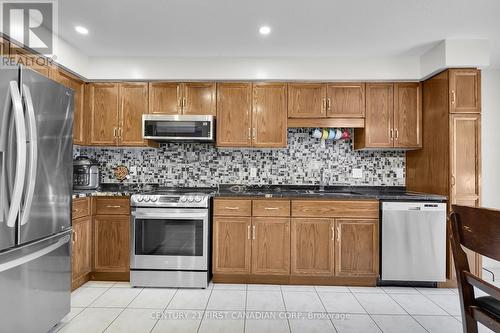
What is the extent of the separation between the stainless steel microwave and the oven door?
848mm

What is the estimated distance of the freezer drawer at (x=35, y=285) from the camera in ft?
5.46

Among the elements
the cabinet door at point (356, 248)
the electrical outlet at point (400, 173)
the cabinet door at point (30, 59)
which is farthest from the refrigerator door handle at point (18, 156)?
the electrical outlet at point (400, 173)

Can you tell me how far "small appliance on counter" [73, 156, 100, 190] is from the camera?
11.1ft

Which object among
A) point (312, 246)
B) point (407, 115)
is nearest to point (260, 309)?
point (312, 246)

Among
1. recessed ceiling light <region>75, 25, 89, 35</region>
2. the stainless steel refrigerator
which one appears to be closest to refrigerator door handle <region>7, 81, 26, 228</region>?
the stainless steel refrigerator

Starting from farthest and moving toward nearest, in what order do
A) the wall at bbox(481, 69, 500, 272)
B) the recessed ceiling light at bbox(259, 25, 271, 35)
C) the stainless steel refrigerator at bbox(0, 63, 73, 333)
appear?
the wall at bbox(481, 69, 500, 272), the recessed ceiling light at bbox(259, 25, 271, 35), the stainless steel refrigerator at bbox(0, 63, 73, 333)

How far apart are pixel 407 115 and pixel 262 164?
5.92ft

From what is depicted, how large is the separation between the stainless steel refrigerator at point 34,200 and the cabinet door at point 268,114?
1.88 m

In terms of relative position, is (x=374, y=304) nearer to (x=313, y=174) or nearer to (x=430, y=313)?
(x=430, y=313)

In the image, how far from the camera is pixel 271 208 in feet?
10.2

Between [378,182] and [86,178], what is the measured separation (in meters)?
3.57

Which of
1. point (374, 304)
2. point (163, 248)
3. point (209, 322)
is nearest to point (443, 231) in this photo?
point (374, 304)

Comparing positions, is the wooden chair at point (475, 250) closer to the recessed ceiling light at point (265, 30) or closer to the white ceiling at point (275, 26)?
the white ceiling at point (275, 26)

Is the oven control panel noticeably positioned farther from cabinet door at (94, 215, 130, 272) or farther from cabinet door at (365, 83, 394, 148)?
cabinet door at (365, 83, 394, 148)
